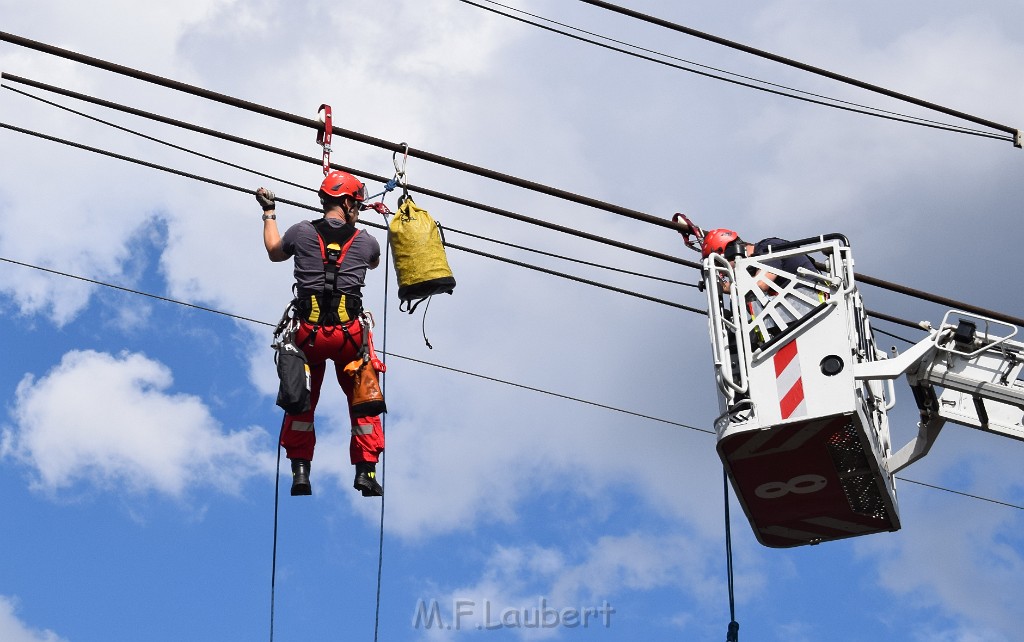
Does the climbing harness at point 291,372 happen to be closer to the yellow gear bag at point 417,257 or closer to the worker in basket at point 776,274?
the yellow gear bag at point 417,257

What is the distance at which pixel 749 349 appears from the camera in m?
13.6

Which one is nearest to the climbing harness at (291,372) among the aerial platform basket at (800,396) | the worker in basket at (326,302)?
the worker in basket at (326,302)

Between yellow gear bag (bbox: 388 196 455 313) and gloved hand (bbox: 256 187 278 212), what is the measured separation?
942 millimetres

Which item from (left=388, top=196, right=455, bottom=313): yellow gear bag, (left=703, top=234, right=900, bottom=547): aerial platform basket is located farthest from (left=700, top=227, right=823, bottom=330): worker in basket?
(left=388, top=196, right=455, bottom=313): yellow gear bag

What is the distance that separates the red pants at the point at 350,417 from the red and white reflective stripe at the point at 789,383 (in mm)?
3120

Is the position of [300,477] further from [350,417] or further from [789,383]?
[789,383]

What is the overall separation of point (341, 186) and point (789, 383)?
152 inches

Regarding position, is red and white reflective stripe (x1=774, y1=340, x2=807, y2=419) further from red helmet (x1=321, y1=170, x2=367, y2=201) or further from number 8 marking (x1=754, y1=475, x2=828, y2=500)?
red helmet (x1=321, y1=170, x2=367, y2=201)

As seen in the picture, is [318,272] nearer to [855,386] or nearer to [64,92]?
[64,92]

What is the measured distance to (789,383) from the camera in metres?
13.3

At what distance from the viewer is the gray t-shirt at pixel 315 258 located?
1382 cm

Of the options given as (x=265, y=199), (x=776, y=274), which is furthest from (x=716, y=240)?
(x=265, y=199)

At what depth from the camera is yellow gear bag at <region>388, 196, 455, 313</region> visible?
13.9 metres

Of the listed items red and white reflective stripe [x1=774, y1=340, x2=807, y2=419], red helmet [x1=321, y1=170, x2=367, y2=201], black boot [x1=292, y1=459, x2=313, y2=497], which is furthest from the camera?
red helmet [x1=321, y1=170, x2=367, y2=201]
